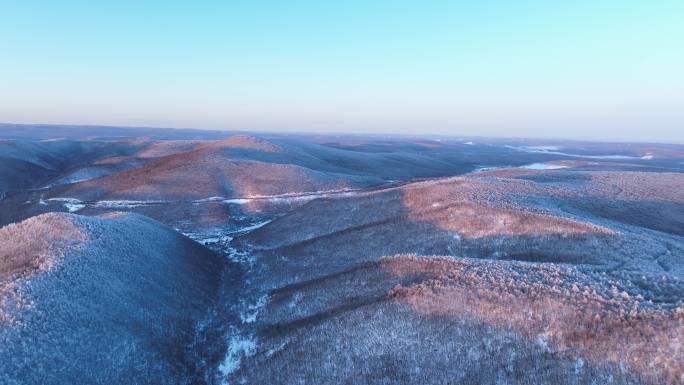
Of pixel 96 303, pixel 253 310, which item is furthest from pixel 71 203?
pixel 253 310

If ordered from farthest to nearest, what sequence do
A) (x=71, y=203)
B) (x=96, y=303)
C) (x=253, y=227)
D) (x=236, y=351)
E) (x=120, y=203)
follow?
1. (x=71, y=203)
2. (x=120, y=203)
3. (x=253, y=227)
4. (x=96, y=303)
5. (x=236, y=351)

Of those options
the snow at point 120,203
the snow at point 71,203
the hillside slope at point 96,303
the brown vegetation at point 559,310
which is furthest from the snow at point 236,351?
the snow at point 71,203

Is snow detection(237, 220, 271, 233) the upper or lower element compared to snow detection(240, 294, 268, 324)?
upper

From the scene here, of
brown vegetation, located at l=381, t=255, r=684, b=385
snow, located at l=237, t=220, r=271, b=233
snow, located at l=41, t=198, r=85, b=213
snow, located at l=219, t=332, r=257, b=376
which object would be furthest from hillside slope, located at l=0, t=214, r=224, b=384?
snow, located at l=41, t=198, r=85, b=213

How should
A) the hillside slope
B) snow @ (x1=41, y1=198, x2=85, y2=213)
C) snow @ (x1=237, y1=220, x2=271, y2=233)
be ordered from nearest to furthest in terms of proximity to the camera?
the hillside slope, snow @ (x1=237, y1=220, x2=271, y2=233), snow @ (x1=41, y1=198, x2=85, y2=213)


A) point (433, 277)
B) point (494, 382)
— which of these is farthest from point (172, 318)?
point (494, 382)

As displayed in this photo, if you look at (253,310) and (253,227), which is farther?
(253,227)

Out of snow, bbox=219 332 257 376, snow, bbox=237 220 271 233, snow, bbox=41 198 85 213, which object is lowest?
snow, bbox=219 332 257 376

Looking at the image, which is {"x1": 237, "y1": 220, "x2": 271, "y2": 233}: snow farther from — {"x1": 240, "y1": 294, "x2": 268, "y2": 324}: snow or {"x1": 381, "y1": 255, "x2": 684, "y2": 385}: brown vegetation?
{"x1": 381, "y1": 255, "x2": 684, "y2": 385}: brown vegetation

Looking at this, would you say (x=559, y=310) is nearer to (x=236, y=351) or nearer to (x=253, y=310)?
(x=236, y=351)

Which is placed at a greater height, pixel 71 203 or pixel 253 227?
pixel 71 203

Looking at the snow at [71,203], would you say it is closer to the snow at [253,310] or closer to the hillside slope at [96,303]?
the hillside slope at [96,303]

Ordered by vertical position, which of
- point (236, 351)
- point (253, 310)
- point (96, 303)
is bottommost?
point (236, 351)
